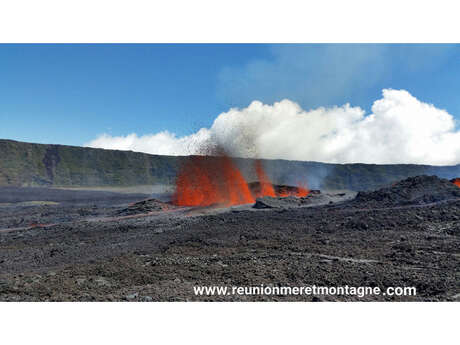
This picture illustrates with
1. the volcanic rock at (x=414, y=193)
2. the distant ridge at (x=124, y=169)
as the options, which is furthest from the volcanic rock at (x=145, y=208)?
the distant ridge at (x=124, y=169)

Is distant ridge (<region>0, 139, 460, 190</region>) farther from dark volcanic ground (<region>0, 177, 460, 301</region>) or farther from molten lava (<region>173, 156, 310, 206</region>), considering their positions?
dark volcanic ground (<region>0, 177, 460, 301</region>)

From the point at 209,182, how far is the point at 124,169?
6694 cm

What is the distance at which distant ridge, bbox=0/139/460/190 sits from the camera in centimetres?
7869

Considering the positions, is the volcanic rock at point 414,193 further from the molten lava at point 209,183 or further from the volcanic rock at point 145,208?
the volcanic rock at point 145,208

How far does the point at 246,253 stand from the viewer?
10.2 meters

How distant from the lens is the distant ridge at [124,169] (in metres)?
78.7

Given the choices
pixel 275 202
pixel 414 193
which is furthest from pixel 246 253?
pixel 414 193

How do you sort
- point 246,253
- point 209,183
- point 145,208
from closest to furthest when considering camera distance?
1. point 246,253
2. point 145,208
3. point 209,183

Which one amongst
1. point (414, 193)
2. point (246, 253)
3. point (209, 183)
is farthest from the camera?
point (209, 183)

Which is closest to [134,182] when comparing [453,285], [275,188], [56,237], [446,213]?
[275,188]

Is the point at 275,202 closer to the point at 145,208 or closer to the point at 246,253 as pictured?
the point at 145,208

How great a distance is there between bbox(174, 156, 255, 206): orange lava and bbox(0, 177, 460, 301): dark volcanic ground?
7713 millimetres

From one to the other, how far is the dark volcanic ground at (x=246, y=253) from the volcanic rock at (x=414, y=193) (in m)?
0.09

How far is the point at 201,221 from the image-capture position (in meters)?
17.6
